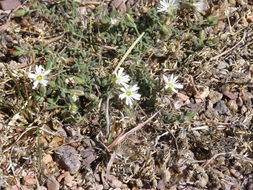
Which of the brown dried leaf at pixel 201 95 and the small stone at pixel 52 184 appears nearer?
the small stone at pixel 52 184

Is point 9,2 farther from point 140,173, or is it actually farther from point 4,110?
point 140,173

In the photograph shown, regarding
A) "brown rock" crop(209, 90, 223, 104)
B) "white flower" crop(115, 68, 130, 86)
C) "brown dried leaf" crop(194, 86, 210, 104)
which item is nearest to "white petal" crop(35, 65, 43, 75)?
"white flower" crop(115, 68, 130, 86)

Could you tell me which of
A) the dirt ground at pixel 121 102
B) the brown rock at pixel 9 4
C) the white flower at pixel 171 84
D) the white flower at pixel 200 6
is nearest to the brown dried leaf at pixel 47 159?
the dirt ground at pixel 121 102

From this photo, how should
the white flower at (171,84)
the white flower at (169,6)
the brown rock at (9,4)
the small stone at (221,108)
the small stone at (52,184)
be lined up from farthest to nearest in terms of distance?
1. the brown rock at (9,4)
2. the white flower at (169,6)
3. the small stone at (221,108)
4. the white flower at (171,84)
5. the small stone at (52,184)

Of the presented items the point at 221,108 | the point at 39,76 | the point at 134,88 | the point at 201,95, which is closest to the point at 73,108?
the point at 39,76

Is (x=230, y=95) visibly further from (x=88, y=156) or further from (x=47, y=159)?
(x=47, y=159)

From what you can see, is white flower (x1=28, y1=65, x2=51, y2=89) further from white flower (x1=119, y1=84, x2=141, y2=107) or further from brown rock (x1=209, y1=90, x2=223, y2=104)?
brown rock (x1=209, y1=90, x2=223, y2=104)

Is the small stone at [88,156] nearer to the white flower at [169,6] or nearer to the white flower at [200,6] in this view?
the white flower at [169,6]

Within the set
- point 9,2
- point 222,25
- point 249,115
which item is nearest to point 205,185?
point 249,115
